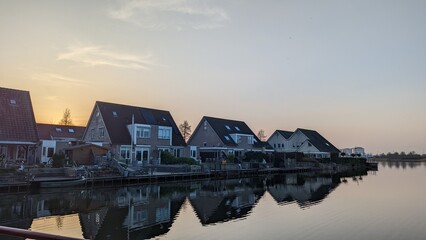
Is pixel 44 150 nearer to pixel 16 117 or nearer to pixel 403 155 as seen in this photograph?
pixel 16 117

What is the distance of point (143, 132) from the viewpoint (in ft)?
139

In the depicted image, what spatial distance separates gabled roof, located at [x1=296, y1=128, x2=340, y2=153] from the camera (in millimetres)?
71562

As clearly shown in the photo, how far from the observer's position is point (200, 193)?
2766cm

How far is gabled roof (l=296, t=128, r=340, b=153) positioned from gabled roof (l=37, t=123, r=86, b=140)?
4512cm

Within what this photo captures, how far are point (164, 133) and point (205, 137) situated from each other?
11.6 meters

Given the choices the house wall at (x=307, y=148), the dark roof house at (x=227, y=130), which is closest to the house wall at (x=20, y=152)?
the dark roof house at (x=227, y=130)

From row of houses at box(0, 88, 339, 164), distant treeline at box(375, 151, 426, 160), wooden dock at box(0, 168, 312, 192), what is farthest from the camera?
distant treeline at box(375, 151, 426, 160)

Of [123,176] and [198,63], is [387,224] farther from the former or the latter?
[123,176]

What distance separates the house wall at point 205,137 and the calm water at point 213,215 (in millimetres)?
25644

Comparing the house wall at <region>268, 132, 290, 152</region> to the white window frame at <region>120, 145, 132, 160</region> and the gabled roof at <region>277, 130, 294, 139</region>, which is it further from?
the white window frame at <region>120, 145, 132, 160</region>

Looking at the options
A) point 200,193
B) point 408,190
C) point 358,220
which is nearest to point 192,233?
point 358,220

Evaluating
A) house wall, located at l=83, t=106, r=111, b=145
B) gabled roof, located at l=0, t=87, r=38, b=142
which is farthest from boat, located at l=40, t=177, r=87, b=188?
house wall, located at l=83, t=106, r=111, b=145

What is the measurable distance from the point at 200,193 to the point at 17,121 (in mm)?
18934

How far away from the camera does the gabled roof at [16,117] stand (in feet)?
101
